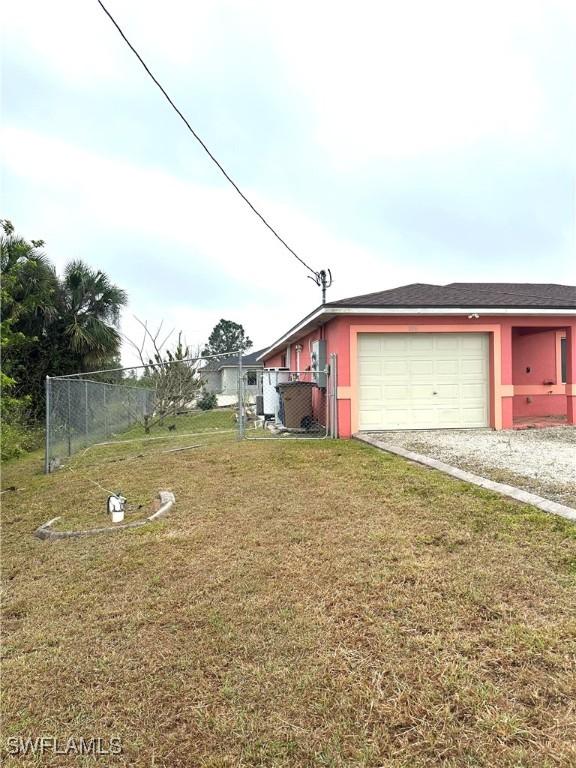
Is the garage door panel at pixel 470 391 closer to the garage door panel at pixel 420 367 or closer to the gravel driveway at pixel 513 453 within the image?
the gravel driveway at pixel 513 453

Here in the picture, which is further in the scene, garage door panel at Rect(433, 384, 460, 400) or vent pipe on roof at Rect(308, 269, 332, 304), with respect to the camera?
vent pipe on roof at Rect(308, 269, 332, 304)

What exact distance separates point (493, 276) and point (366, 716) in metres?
26.8

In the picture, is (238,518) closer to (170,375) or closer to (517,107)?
(170,375)

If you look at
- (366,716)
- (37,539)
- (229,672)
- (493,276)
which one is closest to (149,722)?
(229,672)

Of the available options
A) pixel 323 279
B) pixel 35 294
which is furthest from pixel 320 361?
pixel 35 294

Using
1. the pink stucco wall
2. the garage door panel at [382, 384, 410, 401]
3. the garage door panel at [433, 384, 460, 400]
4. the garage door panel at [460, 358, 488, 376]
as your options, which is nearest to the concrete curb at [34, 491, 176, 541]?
the garage door panel at [382, 384, 410, 401]

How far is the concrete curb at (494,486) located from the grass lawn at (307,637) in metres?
0.21

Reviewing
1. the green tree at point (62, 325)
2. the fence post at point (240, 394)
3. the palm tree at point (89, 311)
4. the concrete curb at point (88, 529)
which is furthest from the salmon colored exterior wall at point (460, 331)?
the green tree at point (62, 325)

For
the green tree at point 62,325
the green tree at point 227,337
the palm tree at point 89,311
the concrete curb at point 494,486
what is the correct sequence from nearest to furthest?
the concrete curb at point 494,486 < the green tree at point 62,325 < the palm tree at point 89,311 < the green tree at point 227,337

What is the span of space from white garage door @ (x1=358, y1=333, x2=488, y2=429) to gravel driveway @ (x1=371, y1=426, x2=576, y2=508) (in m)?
0.46

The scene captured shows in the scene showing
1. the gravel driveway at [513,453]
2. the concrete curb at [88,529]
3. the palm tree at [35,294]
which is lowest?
the concrete curb at [88,529]

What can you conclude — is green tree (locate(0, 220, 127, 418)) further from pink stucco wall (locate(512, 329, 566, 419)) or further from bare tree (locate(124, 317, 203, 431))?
pink stucco wall (locate(512, 329, 566, 419))

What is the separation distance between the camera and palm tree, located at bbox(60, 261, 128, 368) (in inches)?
581

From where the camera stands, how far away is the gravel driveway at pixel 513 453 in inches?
196
